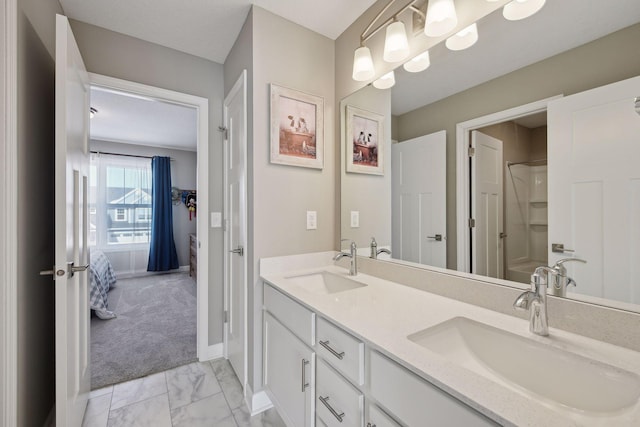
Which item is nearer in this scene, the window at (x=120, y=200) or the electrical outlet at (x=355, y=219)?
the electrical outlet at (x=355, y=219)

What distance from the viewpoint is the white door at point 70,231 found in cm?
116

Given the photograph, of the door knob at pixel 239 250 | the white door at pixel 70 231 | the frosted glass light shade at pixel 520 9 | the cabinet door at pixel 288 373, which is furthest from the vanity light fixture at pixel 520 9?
the white door at pixel 70 231

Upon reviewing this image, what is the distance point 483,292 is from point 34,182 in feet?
6.79

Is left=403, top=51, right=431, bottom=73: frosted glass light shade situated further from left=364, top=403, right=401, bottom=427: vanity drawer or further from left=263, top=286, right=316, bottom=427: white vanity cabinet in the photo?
left=364, top=403, right=401, bottom=427: vanity drawer

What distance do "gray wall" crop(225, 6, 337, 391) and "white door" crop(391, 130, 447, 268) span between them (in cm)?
53

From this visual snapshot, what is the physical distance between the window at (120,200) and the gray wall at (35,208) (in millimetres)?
3819

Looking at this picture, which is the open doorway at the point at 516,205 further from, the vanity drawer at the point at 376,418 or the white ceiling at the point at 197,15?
the white ceiling at the point at 197,15

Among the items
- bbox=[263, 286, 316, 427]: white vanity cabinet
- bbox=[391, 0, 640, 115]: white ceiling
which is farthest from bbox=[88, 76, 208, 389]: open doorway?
bbox=[391, 0, 640, 115]: white ceiling

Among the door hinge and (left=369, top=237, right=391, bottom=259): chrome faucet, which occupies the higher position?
the door hinge

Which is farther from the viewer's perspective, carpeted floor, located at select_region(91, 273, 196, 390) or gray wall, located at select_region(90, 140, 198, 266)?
gray wall, located at select_region(90, 140, 198, 266)

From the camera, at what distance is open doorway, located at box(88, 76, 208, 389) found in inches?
85.4

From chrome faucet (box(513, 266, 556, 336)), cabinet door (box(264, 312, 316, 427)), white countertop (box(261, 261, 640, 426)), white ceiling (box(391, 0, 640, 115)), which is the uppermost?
white ceiling (box(391, 0, 640, 115))
